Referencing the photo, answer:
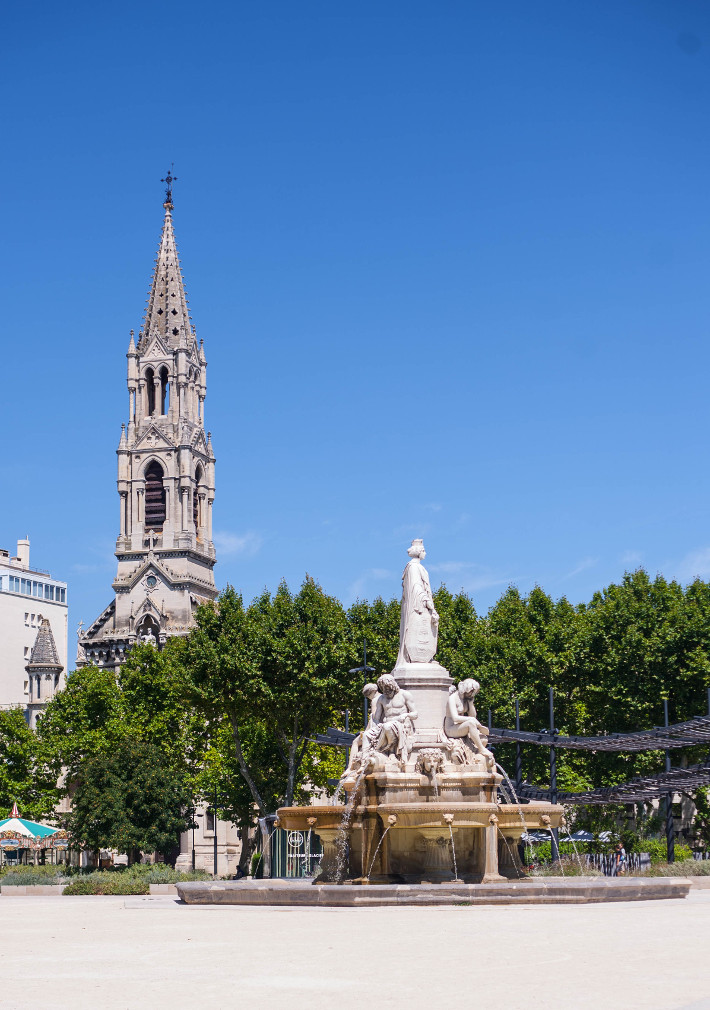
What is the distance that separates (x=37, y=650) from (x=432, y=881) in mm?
84906

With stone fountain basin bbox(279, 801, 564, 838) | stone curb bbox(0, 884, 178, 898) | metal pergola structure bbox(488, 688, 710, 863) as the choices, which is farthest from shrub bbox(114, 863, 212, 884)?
stone fountain basin bbox(279, 801, 564, 838)

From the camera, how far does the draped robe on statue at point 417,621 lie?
91.0 feet

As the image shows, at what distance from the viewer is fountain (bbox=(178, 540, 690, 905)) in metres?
22.6

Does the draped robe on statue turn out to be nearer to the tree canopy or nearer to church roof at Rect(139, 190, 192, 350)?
the tree canopy

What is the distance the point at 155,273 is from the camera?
363 feet

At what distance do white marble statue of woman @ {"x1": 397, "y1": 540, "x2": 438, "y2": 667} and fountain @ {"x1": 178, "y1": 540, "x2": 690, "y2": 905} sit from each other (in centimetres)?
156

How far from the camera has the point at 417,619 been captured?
2788cm

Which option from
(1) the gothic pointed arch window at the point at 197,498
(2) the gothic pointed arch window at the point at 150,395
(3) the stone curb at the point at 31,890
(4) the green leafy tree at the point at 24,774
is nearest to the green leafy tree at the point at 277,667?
(3) the stone curb at the point at 31,890

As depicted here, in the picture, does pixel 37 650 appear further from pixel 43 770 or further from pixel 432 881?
pixel 432 881

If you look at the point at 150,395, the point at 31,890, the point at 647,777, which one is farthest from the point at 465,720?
the point at 150,395

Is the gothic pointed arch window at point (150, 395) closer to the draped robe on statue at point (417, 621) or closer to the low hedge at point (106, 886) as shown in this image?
the low hedge at point (106, 886)

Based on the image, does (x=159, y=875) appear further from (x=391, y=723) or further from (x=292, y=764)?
(x=391, y=723)

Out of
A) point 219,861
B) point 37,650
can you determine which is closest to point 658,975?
point 219,861

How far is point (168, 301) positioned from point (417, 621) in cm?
8781
